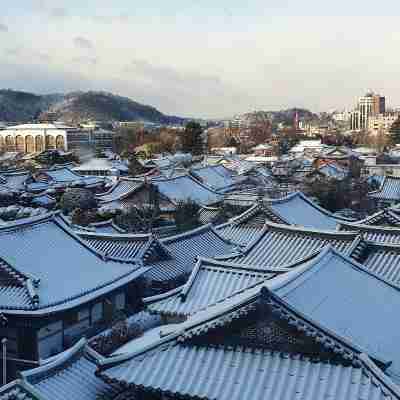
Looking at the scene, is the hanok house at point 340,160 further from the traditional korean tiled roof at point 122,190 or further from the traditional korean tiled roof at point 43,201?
the traditional korean tiled roof at point 43,201

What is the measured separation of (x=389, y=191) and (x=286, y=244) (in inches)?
1013

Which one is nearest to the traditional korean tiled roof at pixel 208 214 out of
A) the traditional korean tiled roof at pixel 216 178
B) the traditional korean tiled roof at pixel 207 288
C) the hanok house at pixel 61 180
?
the traditional korean tiled roof at pixel 216 178

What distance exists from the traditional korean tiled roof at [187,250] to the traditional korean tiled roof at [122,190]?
47.9ft

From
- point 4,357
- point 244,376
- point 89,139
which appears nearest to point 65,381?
point 244,376

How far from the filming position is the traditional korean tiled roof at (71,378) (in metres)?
8.69

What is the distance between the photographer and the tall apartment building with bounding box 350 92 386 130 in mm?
173650

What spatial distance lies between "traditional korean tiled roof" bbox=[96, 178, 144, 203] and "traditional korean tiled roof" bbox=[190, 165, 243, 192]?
8.04m

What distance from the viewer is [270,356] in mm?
8398

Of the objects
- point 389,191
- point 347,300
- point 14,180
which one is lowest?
point 14,180

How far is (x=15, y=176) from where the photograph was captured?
5384 centimetres

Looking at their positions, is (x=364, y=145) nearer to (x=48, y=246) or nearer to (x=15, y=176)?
(x=15, y=176)

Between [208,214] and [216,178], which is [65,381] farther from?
[216,178]

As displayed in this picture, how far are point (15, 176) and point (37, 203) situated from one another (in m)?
10.7

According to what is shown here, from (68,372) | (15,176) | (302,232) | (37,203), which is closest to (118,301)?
(302,232)
